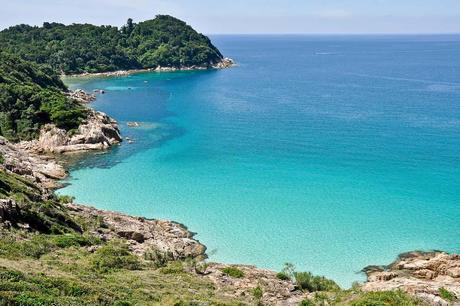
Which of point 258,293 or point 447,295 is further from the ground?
point 447,295

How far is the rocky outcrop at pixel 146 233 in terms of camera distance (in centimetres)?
3702

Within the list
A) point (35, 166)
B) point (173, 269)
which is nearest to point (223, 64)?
point (35, 166)

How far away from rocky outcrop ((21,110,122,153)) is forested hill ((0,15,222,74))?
92.4m

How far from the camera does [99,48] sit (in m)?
169

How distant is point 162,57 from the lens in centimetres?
17962

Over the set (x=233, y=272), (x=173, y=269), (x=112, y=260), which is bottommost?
A: (x=233, y=272)

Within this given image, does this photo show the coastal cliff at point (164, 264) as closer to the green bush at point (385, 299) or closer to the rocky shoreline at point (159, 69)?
the green bush at point (385, 299)

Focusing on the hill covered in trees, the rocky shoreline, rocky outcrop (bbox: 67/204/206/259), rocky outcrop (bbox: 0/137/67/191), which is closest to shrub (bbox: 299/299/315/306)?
rocky outcrop (bbox: 67/204/206/259)

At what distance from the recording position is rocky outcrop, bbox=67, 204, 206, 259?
37.0 meters

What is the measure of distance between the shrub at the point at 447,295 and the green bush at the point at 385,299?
1.92 meters

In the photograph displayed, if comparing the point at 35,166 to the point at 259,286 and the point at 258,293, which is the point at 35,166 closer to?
the point at 259,286

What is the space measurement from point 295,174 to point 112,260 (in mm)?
33584

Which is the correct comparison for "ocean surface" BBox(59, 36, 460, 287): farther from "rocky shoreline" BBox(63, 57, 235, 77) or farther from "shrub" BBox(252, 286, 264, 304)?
"rocky shoreline" BBox(63, 57, 235, 77)

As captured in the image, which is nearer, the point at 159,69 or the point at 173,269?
the point at 173,269
